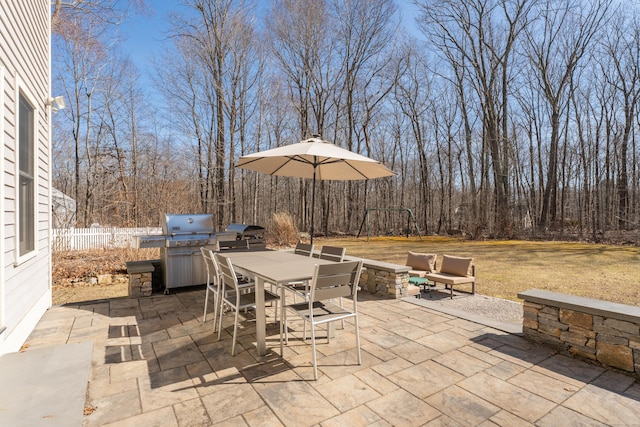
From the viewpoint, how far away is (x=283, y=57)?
1745 centimetres

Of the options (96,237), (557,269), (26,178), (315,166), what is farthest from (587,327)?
(96,237)

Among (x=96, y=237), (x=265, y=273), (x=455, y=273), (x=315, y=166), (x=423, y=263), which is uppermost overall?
(x=315, y=166)

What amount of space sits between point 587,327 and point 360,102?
18.1 meters

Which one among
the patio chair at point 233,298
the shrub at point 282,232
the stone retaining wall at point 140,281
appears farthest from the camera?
the shrub at point 282,232

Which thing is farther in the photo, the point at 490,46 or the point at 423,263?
the point at 490,46

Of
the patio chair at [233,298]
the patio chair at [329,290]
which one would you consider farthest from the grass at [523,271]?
the patio chair at [233,298]

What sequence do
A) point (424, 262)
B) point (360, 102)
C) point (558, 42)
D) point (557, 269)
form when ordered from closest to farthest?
1. point (424, 262)
2. point (557, 269)
3. point (558, 42)
4. point (360, 102)

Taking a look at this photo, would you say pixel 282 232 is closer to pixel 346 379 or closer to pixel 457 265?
pixel 457 265

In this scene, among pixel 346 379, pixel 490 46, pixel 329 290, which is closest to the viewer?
pixel 346 379

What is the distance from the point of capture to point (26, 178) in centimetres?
354

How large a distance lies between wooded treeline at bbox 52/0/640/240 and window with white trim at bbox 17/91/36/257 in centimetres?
819

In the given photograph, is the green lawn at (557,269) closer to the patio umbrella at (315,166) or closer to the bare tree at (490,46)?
the patio umbrella at (315,166)

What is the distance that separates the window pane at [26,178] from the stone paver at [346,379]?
1017 mm

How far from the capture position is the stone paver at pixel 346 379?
2.13m
